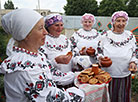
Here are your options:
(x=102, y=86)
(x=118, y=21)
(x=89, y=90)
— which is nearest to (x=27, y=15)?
(x=89, y=90)

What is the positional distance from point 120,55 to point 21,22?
1815mm

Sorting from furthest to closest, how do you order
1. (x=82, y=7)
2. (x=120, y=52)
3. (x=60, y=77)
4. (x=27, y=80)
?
1. (x=82, y=7)
2. (x=120, y=52)
3. (x=60, y=77)
4. (x=27, y=80)

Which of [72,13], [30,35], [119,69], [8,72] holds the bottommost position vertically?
[119,69]

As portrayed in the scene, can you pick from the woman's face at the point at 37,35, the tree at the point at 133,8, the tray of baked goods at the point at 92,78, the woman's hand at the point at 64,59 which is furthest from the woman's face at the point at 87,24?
the tree at the point at 133,8

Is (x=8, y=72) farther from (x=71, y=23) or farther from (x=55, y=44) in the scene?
(x=71, y=23)

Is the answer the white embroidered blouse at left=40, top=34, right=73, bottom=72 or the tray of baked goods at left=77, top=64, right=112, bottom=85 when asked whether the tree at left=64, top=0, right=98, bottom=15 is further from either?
the tray of baked goods at left=77, top=64, right=112, bottom=85

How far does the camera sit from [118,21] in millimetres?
2352

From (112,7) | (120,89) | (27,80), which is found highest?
(112,7)

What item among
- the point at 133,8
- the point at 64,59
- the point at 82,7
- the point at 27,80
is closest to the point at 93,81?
the point at 64,59

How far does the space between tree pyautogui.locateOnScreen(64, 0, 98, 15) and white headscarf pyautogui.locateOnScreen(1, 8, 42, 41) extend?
984 inches

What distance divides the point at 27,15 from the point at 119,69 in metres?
1.87

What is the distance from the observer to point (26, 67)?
993 mm

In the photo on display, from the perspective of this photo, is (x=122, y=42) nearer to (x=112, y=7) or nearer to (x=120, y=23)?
(x=120, y=23)

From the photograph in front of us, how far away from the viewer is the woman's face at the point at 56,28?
2.05 meters
